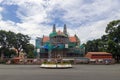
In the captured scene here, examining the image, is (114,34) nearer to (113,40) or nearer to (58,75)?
(113,40)

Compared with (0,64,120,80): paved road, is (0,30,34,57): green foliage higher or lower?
higher

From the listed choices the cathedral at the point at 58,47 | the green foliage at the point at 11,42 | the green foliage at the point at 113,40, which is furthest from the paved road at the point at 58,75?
the cathedral at the point at 58,47

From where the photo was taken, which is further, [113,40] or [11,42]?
[11,42]

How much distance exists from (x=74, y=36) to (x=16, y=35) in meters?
25.0

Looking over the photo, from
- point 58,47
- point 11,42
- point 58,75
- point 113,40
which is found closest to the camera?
point 58,75

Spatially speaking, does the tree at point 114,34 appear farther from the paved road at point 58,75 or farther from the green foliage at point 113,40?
the paved road at point 58,75

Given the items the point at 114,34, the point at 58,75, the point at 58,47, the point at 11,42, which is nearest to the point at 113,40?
the point at 114,34

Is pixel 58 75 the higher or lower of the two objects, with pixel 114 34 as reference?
lower

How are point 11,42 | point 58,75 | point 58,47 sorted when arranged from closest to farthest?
point 58,75 → point 11,42 → point 58,47

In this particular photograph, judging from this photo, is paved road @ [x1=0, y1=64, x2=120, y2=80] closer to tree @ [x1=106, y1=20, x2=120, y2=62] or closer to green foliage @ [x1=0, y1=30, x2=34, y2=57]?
tree @ [x1=106, y1=20, x2=120, y2=62]

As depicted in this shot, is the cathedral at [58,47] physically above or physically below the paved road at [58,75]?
above

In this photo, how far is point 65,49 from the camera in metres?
83.2

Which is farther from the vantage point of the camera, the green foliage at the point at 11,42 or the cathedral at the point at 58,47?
the cathedral at the point at 58,47

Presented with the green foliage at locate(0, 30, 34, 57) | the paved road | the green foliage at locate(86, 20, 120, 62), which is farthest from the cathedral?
the paved road
